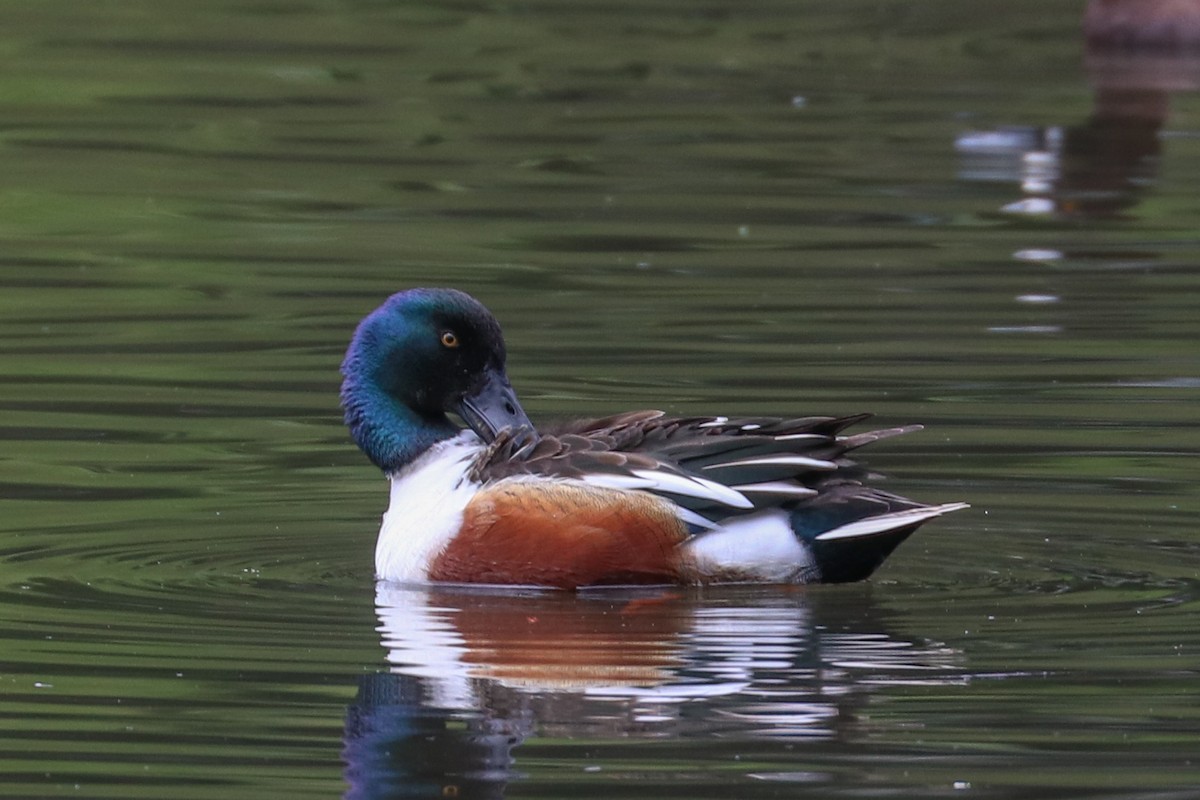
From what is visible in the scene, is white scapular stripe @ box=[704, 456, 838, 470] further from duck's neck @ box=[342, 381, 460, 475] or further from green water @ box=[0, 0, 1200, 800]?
duck's neck @ box=[342, 381, 460, 475]

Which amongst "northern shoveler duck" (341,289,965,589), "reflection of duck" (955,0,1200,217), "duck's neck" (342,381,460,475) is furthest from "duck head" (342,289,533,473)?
"reflection of duck" (955,0,1200,217)

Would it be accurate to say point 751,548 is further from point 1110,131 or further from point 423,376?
point 1110,131

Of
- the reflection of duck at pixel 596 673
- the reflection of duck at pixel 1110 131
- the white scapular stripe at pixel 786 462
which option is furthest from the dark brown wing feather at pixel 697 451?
the reflection of duck at pixel 1110 131

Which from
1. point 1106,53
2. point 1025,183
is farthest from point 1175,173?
point 1106,53

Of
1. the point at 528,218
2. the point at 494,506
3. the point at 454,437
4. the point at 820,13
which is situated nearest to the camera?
the point at 494,506

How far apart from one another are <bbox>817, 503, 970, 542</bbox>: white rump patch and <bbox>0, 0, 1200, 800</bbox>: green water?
0.21 meters

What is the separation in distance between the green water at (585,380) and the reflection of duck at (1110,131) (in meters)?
0.09

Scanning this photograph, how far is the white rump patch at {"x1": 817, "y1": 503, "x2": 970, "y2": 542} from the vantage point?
26.2ft

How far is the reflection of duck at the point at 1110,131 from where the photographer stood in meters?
15.9

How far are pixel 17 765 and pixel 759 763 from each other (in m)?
1.67

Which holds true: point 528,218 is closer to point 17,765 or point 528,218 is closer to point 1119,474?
point 1119,474

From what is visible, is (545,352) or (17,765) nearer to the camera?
(17,765)

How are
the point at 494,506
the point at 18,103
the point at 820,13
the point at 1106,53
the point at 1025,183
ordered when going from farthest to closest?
the point at 820,13
the point at 1106,53
the point at 18,103
the point at 1025,183
the point at 494,506

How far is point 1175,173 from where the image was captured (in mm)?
16406
